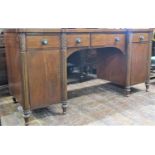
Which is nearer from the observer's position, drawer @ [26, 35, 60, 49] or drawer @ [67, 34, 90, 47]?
drawer @ [26, 35, 60, 49]

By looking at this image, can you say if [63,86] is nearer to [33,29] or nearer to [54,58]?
[54,58]

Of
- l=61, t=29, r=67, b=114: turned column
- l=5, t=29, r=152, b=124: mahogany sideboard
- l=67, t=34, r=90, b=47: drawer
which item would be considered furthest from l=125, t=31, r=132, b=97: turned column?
l=61, t=29, r=67, b=114: turned column

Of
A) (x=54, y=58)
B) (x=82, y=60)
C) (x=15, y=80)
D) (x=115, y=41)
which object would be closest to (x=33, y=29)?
(x=54, y=58)

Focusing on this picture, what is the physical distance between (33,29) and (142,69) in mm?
1458

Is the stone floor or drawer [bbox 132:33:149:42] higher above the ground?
drawer [bbox 132:33:149:42]

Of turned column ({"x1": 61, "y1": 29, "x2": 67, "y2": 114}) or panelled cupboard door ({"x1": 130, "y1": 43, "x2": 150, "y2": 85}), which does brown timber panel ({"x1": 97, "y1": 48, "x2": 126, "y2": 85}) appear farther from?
turned column ({"x1": 61, "y1": 29, "x2": 67, "y2": 114})

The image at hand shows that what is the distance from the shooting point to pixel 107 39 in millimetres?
2129

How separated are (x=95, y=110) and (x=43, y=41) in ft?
2.80

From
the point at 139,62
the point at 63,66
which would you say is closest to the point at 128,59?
the point at 139,62

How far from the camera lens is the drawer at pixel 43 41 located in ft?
5.40

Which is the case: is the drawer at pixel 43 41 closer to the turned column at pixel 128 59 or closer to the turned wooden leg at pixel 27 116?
the turned wooden leg at pixel 27 116

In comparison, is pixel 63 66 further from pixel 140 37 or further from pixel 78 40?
pixel 140 37

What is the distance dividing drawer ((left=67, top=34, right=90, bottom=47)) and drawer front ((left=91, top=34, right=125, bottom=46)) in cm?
7

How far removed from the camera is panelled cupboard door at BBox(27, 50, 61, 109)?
5.64 ft
